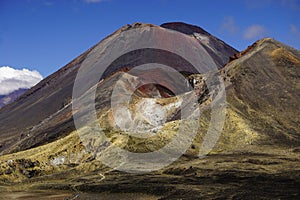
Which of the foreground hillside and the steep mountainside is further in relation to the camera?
the steep mountainside

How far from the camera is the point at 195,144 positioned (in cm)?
7825

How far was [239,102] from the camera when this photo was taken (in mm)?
90188

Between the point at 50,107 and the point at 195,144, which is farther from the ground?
the point at 50,107

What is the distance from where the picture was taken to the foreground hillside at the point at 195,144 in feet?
183

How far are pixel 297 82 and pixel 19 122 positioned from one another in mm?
93770

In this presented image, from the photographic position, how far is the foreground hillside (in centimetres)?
→ 5584

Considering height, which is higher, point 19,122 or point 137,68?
point 137,68

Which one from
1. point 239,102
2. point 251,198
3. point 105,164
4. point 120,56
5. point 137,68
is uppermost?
point 120,56

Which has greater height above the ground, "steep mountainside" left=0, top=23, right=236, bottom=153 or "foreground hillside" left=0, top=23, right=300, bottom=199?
"steep mountainside" left=0, top=23, right=236, bottom=153

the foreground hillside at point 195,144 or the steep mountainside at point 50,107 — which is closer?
the foreground hillside at point 195,144

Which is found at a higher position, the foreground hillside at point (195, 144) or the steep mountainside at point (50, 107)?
the steep mountainside at point (50, 107)

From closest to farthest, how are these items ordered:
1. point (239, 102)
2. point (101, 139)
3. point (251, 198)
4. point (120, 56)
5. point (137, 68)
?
point (251, 198)
point (101, 139)
point (239, 102)
point (137, 68)
point (120, 56)

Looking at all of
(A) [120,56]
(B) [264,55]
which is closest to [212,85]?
(B) [264,55]

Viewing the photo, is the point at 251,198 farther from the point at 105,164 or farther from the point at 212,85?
the point at 212,85
